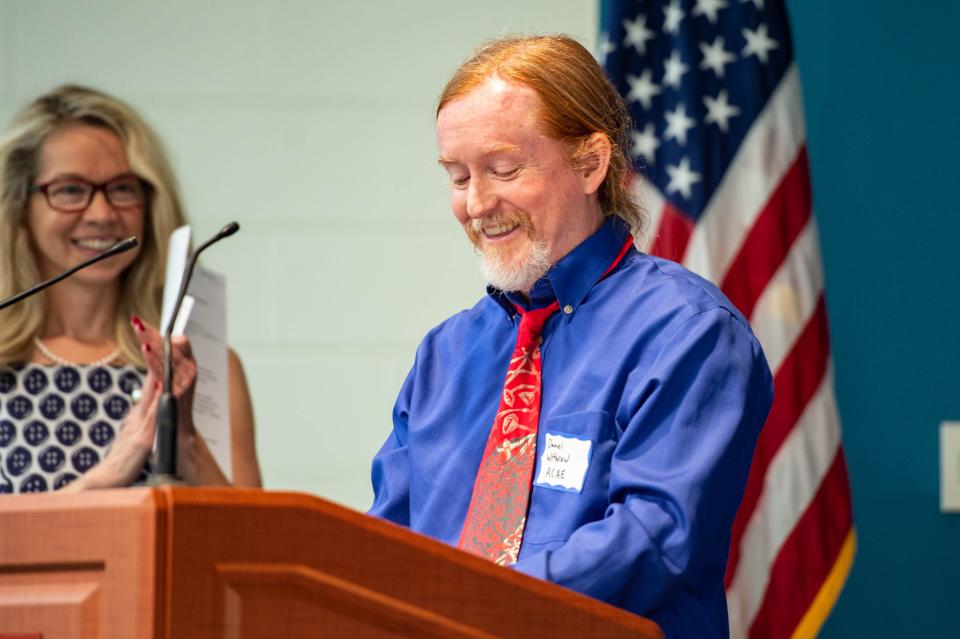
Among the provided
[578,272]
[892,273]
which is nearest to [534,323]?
[578,272]

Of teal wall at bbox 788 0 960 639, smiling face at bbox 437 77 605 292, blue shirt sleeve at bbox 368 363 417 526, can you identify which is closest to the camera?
smiling face at bbox 437 77 605 292

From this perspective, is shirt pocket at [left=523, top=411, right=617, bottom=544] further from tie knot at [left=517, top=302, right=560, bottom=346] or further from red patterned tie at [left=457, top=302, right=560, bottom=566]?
tie knot at [left=517, top=302, right=560, bottom=346]

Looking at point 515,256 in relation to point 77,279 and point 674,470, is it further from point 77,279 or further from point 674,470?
point 77,279

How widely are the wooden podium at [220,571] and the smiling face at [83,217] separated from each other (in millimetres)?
1857

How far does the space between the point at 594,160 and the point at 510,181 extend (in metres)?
0.14

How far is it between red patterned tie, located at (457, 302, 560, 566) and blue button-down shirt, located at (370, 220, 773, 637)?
0.06 ft

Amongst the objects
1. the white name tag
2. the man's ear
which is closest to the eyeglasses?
the man's ear

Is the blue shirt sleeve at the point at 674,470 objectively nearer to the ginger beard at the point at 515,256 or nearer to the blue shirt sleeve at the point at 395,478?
the ginger beard at the point at 515,256

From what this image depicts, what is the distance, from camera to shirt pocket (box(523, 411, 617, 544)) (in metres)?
1.60

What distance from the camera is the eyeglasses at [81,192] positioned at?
9.50 ft

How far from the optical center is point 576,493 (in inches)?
63.1

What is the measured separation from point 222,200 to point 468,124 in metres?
2.07

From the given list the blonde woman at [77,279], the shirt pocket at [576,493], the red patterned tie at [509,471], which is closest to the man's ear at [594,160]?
the red patterned tie at [509,471]

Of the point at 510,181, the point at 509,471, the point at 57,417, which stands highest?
the point at 510,181
